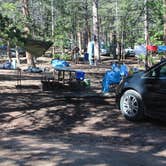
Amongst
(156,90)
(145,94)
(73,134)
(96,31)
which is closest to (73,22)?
(96,31)

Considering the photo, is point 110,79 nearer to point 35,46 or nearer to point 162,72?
point 35,46

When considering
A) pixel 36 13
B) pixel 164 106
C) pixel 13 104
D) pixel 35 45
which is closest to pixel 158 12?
pixel 35 45

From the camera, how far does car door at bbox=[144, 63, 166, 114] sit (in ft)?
32.0

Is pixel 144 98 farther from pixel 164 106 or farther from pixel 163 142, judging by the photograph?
pixel 163 142

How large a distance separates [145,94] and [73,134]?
5.80 ft

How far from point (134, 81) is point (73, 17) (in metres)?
47.0

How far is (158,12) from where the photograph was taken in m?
27.3

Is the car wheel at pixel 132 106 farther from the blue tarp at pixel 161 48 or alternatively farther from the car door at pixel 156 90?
the blue tarp at pixel 161 48

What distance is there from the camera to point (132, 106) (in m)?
10.4

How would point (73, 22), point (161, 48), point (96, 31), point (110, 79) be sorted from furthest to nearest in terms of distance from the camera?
point (73, 22), point (96, 31), point (161, 48), point (110, 79)

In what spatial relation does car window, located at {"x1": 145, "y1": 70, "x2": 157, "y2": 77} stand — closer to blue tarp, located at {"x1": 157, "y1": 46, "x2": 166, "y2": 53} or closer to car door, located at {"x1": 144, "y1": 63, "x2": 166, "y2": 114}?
car door, located at {"x1": 144, "y1": 63, "x2": 166, "y2": 114}

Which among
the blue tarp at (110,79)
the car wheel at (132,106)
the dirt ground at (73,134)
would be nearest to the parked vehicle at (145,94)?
the car wheel at (132,106)

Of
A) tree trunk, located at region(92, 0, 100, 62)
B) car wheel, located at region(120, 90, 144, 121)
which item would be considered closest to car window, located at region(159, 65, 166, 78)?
car wheel, located at region(120, 90, 144, 121)

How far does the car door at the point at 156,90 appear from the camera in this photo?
9.76 metres
